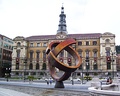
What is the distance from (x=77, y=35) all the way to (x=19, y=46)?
2540cm

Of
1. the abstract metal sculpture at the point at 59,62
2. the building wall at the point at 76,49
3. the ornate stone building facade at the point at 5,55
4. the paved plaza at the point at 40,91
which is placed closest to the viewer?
the paved plaza at the point at 40,91

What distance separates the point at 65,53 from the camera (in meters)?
86.1

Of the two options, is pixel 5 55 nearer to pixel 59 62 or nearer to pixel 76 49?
pixel 76 49

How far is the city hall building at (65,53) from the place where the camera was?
79.2m

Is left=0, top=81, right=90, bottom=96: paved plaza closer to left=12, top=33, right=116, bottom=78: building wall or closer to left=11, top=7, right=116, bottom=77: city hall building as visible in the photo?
left=11, top=7, right=116, bottom=77: city hall building

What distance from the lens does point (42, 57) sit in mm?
88688

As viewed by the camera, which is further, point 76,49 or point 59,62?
point 76,49

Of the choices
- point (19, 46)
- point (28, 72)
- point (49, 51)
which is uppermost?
point (19, 46)

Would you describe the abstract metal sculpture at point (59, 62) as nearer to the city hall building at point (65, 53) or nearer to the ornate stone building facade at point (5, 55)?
the city hall building at point (65, 53)

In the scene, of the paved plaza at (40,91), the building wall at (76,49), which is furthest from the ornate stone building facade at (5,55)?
the paved plaza at (40,91)

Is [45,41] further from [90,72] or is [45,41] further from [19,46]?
[90,72]

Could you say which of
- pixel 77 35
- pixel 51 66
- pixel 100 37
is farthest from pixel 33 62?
pixel 51 66

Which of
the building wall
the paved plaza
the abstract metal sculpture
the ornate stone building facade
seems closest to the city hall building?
the building wall

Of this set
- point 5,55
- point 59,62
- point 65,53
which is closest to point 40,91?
point 59,62
